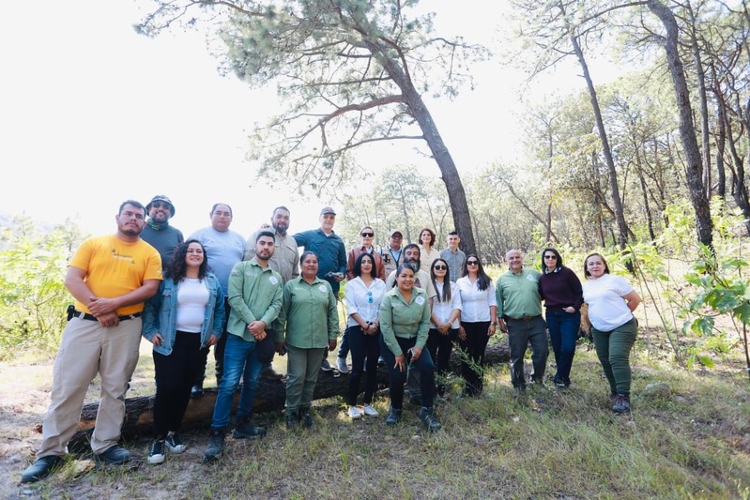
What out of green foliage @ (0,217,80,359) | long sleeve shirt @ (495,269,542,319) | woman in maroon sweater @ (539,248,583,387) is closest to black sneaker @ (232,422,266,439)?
long sleeve shirt @ (495,269,542,319)

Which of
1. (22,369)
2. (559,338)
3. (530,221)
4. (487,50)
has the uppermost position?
(487,50)

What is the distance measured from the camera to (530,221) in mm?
36344

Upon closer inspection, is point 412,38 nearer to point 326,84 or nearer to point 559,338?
point 326,84

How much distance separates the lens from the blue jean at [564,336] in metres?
4.46

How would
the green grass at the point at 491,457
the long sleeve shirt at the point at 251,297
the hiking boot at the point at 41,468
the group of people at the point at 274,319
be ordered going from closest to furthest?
the green grass at the point at 491,457
the hiking boot at the point at 41,468
the group of people at the point at 274,319
the long sleeve shirt at the point at 251,297

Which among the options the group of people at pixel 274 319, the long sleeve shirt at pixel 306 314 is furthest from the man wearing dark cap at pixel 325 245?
the long sleeve shirt at pixel 306 314

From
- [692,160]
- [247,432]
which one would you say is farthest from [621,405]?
[692,160]

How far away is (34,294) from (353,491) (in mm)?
8132

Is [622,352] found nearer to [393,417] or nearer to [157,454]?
[393,417]

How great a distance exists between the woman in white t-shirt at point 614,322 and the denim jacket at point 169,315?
4.00 metres

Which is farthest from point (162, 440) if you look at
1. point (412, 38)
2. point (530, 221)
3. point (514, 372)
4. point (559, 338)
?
point (530, 221)

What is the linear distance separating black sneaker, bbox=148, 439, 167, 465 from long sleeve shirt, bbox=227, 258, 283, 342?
3.60 ft

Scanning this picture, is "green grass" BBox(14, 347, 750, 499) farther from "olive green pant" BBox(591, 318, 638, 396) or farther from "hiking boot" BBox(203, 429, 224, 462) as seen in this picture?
"olive green pant" BBox(591, 318, 638, 396)

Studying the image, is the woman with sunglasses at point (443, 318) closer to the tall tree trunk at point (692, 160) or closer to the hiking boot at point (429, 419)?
the hiking boot at point (429, 419)
